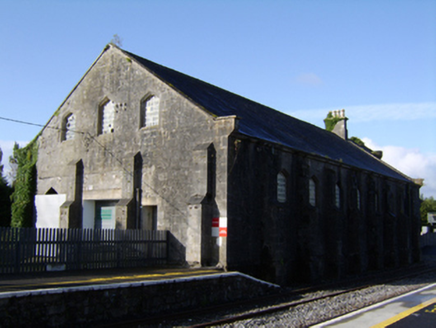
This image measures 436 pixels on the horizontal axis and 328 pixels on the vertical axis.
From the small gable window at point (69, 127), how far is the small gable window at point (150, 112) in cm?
472

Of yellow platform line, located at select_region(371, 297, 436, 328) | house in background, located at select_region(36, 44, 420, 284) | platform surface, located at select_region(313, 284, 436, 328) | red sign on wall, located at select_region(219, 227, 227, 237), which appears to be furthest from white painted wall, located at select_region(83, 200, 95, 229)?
yellow platform line, located at select_region(371, 297, 436, 328)

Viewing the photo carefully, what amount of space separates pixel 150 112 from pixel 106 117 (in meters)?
2.95

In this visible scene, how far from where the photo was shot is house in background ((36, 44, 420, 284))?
59.9 ft

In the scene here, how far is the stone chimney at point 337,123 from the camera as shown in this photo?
43062mm

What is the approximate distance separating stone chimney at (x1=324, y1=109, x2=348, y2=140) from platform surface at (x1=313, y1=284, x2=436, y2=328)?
2965 cm

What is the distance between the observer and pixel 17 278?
528 inches

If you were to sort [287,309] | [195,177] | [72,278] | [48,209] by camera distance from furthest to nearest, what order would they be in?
[48,209]
[195,177]
[287,309]
[72,278]

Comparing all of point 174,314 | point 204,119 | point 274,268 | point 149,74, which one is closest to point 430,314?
point 174,314

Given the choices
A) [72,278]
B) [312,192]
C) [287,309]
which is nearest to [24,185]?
[72,278]

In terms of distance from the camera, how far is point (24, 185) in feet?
80.9

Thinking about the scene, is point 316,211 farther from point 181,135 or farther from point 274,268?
point 181,135

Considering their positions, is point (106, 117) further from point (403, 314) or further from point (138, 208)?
point (403, 314)

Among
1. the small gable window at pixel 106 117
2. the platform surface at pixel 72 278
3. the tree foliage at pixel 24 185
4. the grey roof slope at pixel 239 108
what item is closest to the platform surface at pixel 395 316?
the platform surface at pixel 72 278

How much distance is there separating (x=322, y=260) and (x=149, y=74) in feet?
39.5
